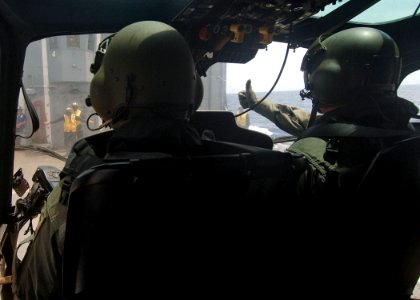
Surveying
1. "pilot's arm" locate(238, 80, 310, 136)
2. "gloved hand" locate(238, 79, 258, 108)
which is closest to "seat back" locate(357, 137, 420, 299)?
"gloved hand" locate(238, 79, 258, 108)

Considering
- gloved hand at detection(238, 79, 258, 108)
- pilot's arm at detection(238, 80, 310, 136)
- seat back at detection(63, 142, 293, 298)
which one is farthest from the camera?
pilot's arm at detection(238, 80, 310, 136)

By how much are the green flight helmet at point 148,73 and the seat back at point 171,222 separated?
24 centimetres

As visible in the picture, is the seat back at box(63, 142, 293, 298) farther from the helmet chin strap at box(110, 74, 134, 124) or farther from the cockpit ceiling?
the cockpit ceiling

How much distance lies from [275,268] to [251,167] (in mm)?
362

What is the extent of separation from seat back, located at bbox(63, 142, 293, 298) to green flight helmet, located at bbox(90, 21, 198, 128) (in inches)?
9.5

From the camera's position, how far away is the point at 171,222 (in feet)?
3.08

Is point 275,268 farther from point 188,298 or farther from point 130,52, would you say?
point 130,52

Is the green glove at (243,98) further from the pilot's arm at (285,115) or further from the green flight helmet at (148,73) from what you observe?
the green flight helmet at (148,73)

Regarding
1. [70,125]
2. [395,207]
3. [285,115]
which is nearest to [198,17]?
[395,207]

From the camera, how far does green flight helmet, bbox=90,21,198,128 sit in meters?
1.22

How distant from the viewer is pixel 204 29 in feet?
6.31

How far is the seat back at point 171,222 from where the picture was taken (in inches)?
33.3

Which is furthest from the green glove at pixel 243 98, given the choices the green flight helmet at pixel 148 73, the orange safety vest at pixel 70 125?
the orange safety vest at pixel 70 125

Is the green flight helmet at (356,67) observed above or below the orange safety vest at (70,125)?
above
